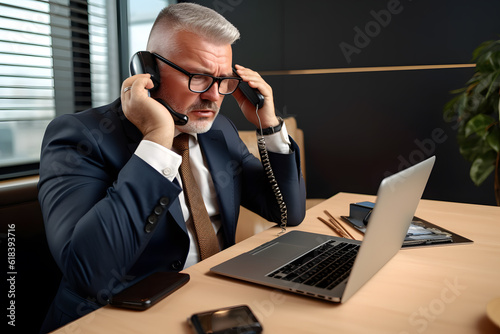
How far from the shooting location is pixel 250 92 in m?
1.42

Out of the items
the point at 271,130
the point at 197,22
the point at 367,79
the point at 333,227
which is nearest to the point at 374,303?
the point at 333,227

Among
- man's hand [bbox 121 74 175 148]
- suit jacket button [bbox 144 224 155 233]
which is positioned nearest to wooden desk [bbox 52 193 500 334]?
suit jacket button [bbox 144 224 155 233]

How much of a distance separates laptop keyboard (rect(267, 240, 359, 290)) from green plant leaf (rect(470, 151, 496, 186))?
170 centimetres

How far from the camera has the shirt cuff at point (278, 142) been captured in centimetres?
140

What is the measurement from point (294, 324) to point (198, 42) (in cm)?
91

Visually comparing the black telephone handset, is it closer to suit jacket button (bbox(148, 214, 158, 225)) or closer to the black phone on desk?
the black phone on desk

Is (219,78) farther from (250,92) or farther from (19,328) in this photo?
(19,328)

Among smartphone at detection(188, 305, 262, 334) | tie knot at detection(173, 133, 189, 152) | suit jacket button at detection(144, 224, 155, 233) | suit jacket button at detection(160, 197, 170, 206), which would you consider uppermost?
tie knot at detection(173, 133, 189, 152)

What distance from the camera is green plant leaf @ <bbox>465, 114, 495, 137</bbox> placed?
230 cm

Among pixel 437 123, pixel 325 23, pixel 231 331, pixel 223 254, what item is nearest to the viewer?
pixel 231 331

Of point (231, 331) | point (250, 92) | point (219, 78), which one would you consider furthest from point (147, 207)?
point (250, 92)

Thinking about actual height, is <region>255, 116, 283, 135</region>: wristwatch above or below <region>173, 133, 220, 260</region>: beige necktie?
above

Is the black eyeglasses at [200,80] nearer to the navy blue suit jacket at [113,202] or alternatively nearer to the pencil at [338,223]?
the navy blue suit jacket at [113,202]

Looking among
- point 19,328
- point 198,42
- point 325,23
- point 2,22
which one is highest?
point 325,23
